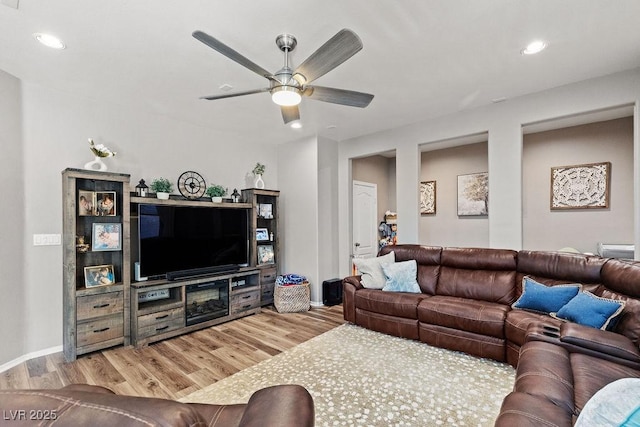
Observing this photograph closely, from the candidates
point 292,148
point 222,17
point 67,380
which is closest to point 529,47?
point 222,17

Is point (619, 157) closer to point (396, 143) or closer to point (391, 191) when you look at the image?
point (396, 143)

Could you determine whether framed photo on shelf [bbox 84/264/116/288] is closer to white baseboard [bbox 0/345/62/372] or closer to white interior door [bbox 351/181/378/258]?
white baseboard [bbox 0/345/62/372]

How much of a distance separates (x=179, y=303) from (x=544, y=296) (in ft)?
12.8

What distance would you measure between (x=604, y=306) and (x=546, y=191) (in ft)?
9.64

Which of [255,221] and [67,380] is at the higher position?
[255,221]

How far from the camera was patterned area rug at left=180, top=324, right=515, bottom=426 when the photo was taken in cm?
200

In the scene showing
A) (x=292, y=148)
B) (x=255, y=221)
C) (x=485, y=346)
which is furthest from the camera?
(x=292, y=148)

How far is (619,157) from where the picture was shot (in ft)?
13.4

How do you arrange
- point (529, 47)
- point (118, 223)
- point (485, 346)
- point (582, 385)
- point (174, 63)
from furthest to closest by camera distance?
point (118, 223) → point (485, 346) → point (174, 63) → point (529, 47) → point (582, 385)

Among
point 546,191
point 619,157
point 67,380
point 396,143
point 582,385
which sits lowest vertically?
point 67,380

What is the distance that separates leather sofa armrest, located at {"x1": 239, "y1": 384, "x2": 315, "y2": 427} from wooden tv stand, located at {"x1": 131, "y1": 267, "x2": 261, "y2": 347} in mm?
2879

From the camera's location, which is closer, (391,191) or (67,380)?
(67,380)

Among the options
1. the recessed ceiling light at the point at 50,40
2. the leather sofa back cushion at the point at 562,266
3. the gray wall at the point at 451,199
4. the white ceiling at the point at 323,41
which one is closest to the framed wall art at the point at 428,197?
the gray wall at the point at 451,199

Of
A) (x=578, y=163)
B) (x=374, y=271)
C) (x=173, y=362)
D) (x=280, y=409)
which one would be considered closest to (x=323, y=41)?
(x=280, y=409)
